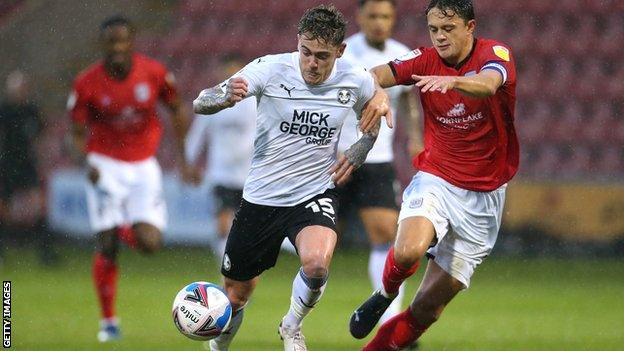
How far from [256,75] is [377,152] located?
251cm

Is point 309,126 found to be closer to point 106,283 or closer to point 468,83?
point 468,83

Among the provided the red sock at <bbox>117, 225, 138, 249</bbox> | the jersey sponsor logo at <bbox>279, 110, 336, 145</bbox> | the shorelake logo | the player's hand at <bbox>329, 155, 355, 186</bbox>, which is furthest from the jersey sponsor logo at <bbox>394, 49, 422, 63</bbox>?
the red sock at <bbox>117, 225, 138, 249</bbox>

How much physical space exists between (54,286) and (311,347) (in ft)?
16.7

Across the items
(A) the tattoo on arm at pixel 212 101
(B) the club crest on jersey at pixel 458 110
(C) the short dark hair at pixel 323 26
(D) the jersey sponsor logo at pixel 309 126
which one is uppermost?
(C) the short dark hair at pixel 323 26

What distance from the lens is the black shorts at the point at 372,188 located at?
30.8 feet

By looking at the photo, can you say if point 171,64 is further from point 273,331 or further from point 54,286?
point 273,331

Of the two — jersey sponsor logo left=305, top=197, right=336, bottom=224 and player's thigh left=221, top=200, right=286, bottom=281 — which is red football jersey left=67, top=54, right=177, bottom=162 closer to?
player's thigh left=221, top=200, right=286, bottom=281

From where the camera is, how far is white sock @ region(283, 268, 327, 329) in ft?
23.5

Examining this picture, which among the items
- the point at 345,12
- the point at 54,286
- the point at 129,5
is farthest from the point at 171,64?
the point at 54,286

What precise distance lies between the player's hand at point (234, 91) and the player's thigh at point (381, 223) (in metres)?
2.65

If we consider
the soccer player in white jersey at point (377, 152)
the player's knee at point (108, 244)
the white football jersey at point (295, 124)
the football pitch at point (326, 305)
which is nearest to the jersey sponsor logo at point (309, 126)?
the white football jersey at point (295, 124)

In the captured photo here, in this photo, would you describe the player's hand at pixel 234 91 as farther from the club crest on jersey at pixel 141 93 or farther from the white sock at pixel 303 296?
the club crest on jersey at pixel 141 93

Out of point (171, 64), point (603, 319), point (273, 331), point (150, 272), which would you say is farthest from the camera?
point (171, 64)

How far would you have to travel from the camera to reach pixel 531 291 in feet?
42.3
